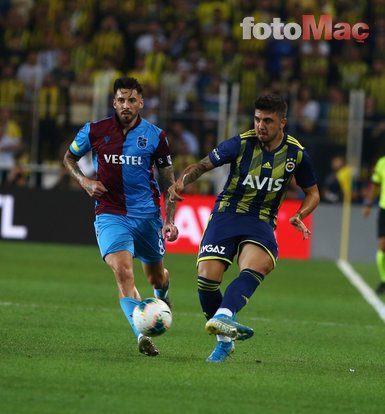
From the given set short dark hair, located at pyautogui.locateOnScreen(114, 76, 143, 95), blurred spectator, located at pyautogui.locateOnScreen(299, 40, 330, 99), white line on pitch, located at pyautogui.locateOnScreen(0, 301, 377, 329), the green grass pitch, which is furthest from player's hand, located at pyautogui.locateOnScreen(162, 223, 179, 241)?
blurred spectator, located at pyautogui.locateOnScreen(299, 40, 330, 99)

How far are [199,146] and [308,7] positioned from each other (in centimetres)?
479

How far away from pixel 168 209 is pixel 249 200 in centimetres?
77

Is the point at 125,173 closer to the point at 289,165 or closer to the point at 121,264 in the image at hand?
the point at 121,264

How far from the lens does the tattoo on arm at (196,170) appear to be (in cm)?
876

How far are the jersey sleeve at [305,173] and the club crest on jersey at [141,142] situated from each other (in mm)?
1286

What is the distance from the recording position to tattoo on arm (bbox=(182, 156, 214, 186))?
876cm

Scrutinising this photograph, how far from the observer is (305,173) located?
9164 mm

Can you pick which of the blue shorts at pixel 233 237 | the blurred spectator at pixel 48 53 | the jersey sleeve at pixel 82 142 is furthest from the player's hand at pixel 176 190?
the blurred spectator at pixel 48 53

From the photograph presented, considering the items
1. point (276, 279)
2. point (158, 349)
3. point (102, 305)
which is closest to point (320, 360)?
point (158, 349)

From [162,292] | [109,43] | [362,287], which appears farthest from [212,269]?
[109,43]

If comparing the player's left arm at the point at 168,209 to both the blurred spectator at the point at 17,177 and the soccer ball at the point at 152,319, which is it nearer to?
the soccer ball at the point at 152,319

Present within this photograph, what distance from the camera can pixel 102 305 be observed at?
1292 centimetres

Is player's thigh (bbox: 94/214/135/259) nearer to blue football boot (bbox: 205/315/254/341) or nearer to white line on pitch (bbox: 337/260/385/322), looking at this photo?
blue football boot (bbox: 205/315/254/341)

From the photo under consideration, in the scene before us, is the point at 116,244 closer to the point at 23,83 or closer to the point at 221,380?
the point at 221,380
